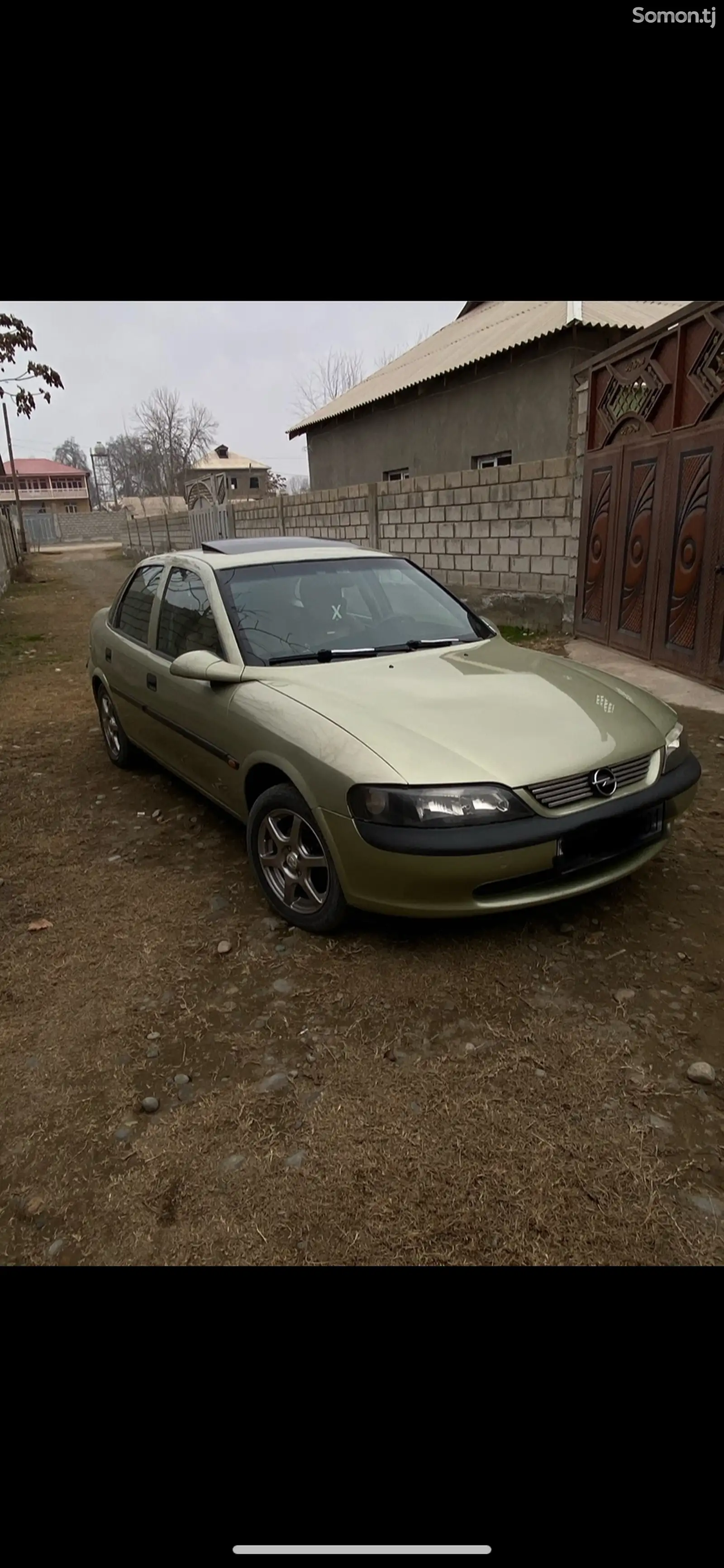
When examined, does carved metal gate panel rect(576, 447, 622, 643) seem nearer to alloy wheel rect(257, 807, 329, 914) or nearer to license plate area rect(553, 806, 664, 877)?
license plate area rect(553, 806, 664, 877)

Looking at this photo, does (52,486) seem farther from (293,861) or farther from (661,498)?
(293,861)

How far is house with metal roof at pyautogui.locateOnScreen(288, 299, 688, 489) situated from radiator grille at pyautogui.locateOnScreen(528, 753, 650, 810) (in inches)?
269

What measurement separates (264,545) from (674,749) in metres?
2.52

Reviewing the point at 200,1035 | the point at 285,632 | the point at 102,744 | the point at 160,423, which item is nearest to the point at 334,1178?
the point at 200,1035

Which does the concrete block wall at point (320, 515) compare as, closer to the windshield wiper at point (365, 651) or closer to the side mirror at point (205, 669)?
the windshield wiper at point (365, 651)

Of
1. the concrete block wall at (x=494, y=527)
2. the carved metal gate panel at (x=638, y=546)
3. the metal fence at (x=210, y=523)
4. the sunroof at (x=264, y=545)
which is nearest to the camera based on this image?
the sunroof at (x=264, y=545)

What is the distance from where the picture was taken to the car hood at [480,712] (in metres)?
2.71

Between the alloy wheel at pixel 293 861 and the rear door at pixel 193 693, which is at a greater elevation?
the rear door at pixel 193 693

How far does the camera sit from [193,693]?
3.79 metres

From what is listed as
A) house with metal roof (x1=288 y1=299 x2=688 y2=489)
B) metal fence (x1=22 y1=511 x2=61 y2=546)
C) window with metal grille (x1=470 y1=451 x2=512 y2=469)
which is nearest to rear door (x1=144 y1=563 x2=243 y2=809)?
house with metal roof (x1=288 y1=299 x2=688 y2=489)

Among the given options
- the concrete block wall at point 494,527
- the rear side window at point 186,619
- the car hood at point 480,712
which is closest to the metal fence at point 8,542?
the concrete block wall at point 494,527

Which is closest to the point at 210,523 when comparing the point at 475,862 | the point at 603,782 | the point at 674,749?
the point at 674,749

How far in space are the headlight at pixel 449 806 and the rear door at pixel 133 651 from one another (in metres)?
2.25

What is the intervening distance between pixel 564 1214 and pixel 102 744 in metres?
5.23
